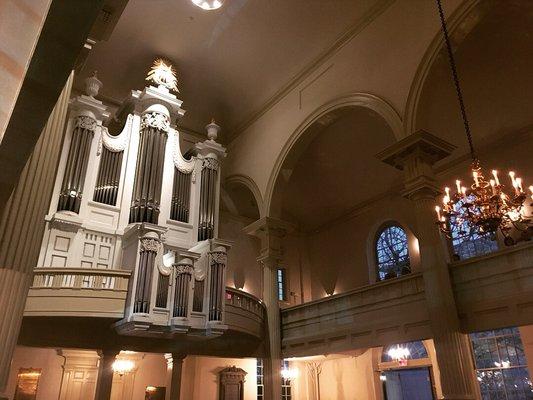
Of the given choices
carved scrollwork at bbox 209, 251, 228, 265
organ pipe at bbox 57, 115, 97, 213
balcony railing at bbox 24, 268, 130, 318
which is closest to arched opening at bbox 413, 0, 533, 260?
carved scrollwork at bbox 209, 251, 228, 265

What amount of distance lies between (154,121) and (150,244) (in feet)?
14.3

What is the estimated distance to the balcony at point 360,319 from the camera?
9094 millimetres

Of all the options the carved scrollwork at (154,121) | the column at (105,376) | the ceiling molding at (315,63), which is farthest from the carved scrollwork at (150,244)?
the ceiling molding at (315,63)

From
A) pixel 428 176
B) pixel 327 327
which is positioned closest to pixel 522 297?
pixel 428 176

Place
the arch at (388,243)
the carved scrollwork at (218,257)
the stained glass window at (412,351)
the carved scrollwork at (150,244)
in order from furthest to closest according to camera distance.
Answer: the arch at (388,243), the stained glass window at (412,351), the carved scrollwork at (218,257), the carved scrollwork at (150,244)

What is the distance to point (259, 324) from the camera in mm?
11820

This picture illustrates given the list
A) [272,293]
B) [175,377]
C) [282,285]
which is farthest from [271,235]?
[282,285]

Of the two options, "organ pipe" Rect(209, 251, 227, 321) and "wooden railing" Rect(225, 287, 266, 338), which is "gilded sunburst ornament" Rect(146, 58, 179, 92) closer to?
"organ pipe" Rect(209, 251, 227, 321)

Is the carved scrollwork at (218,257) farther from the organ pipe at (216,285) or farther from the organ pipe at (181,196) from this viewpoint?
the organ pipe at (181,196)

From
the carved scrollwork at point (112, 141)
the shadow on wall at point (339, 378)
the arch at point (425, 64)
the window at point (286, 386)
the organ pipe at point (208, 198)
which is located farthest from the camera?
the window at point (286, 386)

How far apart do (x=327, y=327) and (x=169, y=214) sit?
4931mm

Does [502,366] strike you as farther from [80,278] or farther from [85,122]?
[85,122]

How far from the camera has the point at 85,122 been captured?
37.5 ft

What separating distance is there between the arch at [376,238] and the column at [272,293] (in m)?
4.38
